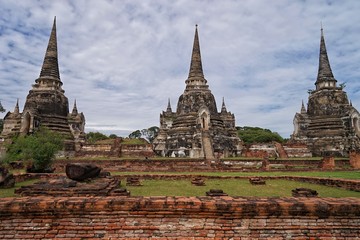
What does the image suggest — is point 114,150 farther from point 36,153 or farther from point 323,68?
point 323,68

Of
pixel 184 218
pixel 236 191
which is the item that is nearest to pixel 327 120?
pixel 236 191

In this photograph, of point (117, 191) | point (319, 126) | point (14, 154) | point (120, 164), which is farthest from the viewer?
point (319, 126)

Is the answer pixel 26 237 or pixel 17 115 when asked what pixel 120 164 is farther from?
pixel 17 115

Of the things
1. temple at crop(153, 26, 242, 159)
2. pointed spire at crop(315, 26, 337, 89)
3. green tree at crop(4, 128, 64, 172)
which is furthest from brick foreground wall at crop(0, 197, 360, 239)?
pointed spire at crop(315, 26, 337, 89)

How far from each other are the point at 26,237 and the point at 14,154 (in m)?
13.6

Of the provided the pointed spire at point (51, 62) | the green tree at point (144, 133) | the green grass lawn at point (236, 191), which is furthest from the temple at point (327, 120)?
the green tree at point (144, 133)

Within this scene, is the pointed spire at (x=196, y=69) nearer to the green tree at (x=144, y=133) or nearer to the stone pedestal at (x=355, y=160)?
the stone pedestal at (x=355, y=160)

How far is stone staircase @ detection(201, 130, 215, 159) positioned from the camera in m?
24.1

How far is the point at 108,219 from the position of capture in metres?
4.42

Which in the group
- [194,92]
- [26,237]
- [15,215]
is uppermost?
[194,92]

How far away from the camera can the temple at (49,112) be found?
27172 millimetres

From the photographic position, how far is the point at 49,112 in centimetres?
2892

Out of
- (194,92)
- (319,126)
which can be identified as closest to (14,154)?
(194,92)

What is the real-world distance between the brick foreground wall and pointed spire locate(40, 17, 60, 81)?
28.4 metres
